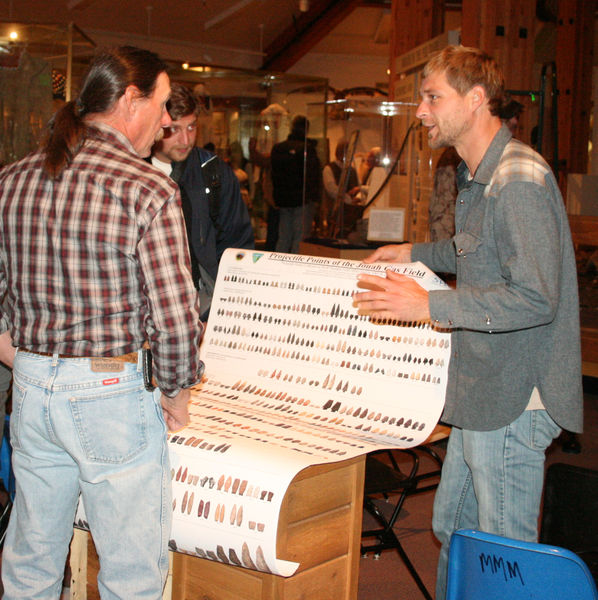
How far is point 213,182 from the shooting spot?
2.99 metres

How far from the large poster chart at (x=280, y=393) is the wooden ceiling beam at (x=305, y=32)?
969cm

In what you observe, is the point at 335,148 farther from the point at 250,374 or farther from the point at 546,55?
the point at 546,55

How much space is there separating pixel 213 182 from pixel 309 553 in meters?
1.59

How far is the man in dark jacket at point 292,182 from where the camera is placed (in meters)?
7.49

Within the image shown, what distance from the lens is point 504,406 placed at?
6.24 feet

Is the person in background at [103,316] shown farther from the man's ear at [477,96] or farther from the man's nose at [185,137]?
the man's nose at [185,137]

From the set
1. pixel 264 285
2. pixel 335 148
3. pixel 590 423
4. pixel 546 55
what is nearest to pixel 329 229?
pixel 335 148

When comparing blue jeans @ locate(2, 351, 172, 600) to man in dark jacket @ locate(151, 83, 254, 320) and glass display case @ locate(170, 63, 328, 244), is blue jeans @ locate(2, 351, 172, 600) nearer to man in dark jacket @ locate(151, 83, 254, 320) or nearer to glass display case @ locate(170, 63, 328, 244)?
man in dark jacket @ locate(151, 83, 254, 320)

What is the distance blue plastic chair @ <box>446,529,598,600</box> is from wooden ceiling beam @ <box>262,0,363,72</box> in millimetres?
10986

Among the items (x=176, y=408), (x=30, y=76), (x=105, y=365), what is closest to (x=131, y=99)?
(x=105, y=365)

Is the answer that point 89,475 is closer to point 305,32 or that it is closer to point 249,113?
point 249,113

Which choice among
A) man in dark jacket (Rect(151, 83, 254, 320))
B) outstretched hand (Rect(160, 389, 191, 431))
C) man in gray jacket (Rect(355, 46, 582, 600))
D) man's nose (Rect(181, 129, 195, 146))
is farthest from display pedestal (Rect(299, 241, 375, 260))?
outstretched hand (Rect(160, 389, 191, 431))

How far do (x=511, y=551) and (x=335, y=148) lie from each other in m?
5.14

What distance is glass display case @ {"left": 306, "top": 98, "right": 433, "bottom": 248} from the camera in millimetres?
5727
